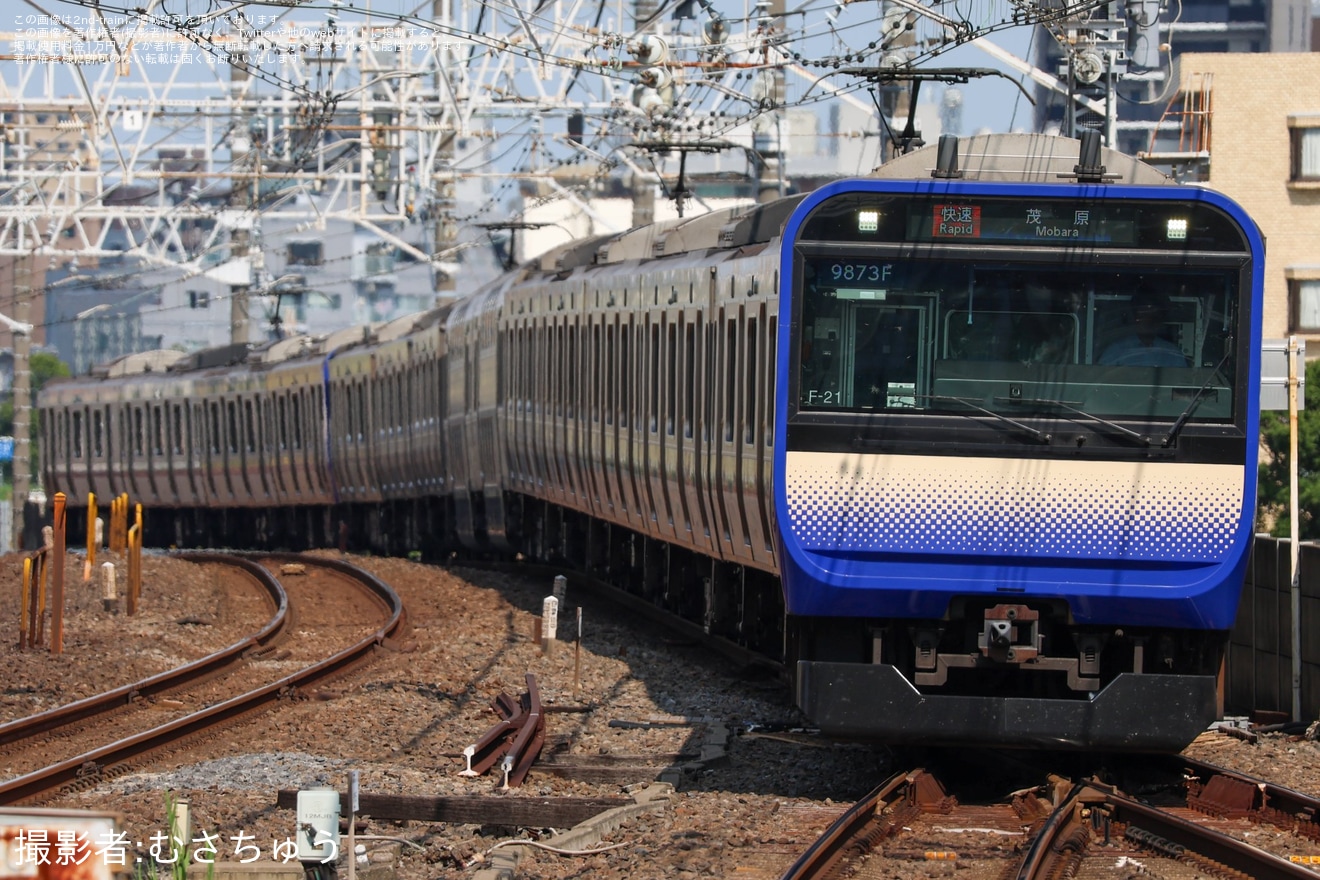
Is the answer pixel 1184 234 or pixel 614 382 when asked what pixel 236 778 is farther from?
pixel 614 382

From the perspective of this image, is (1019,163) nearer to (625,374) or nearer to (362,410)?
(625,374)

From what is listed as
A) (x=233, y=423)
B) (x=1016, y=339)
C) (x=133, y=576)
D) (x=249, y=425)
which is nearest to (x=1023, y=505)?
(x=1016, y=339)

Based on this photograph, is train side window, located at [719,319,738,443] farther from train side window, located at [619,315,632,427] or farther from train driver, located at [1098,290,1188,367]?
train side window, located at [619,315,632,427]

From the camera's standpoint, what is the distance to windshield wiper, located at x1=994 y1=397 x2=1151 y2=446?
903 cm

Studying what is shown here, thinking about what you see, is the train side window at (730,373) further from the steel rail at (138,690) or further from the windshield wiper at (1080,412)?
the steel rail at (138,690)

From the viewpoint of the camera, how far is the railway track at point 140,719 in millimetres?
9266

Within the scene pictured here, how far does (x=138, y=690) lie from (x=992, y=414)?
18.8ft

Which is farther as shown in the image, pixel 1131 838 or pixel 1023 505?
pixel 1023 505

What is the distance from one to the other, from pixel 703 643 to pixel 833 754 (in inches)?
180

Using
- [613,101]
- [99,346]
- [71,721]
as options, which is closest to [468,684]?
[71,721]

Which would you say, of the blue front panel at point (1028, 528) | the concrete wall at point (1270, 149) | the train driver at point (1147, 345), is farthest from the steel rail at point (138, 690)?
the concrete wall at point (1270, 149)

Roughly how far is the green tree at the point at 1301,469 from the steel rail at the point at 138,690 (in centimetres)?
1813

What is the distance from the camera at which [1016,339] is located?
9.15 meters

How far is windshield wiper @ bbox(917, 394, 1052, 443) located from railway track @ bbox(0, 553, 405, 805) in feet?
12.8
